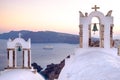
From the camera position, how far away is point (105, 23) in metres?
22.0

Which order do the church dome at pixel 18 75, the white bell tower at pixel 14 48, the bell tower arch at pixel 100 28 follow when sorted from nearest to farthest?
1. the bell tower arch at pixel 100 28
2. the church dome at pixel 18 75
3. the white bell tower at pixel 14 48

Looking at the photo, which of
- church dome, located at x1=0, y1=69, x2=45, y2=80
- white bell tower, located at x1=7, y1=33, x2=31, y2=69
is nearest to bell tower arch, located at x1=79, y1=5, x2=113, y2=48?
church dome, located at x1=0, y1=69, x2=45, y2=80

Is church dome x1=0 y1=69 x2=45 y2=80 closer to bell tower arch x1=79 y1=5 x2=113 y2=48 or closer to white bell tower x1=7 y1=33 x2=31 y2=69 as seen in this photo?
white bell tower x1=7 y1=33 x2=31 y2=69

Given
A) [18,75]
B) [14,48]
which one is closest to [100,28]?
[18,75]

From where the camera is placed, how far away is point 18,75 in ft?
82.9

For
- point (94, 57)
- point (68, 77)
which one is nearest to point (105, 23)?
point (94, 57)

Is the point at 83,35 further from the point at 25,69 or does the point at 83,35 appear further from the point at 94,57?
the point at 25,69

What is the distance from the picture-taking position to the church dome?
2522 cm

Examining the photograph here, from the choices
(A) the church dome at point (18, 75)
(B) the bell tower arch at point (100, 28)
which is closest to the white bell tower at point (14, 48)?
(A) the church dome at point (18, 75)

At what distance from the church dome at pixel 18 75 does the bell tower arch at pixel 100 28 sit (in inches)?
200

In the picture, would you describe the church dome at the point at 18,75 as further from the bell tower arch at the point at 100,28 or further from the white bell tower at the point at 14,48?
the bell tower arch at the point at 100,28

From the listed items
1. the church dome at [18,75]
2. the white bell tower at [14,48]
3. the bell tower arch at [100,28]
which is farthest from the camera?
the white bell tower at [14,48]

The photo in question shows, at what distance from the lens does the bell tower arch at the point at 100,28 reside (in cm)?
2172

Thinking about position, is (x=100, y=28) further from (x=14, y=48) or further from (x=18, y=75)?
(x=14, y=48)
